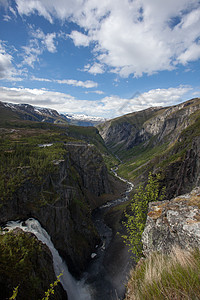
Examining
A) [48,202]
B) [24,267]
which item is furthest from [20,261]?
[48,202]

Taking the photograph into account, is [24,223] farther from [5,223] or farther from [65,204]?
[65,204]

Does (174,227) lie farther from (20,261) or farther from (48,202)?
(48,202)

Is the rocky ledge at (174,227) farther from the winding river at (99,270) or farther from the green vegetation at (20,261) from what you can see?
the winding river at (99,270)

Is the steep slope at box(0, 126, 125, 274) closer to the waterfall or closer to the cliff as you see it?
the waterfall

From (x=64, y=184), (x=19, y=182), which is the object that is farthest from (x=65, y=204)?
(x=19, y=182)

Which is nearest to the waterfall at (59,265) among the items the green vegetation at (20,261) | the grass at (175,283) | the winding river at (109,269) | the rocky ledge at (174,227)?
the winding river at (109,269)

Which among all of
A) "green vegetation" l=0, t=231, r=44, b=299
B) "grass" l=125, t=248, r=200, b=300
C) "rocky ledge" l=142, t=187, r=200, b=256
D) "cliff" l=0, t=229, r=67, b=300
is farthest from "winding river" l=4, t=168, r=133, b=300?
"grass" l=125, t=248, r=200, b=300

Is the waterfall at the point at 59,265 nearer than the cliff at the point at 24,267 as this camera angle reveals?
No
